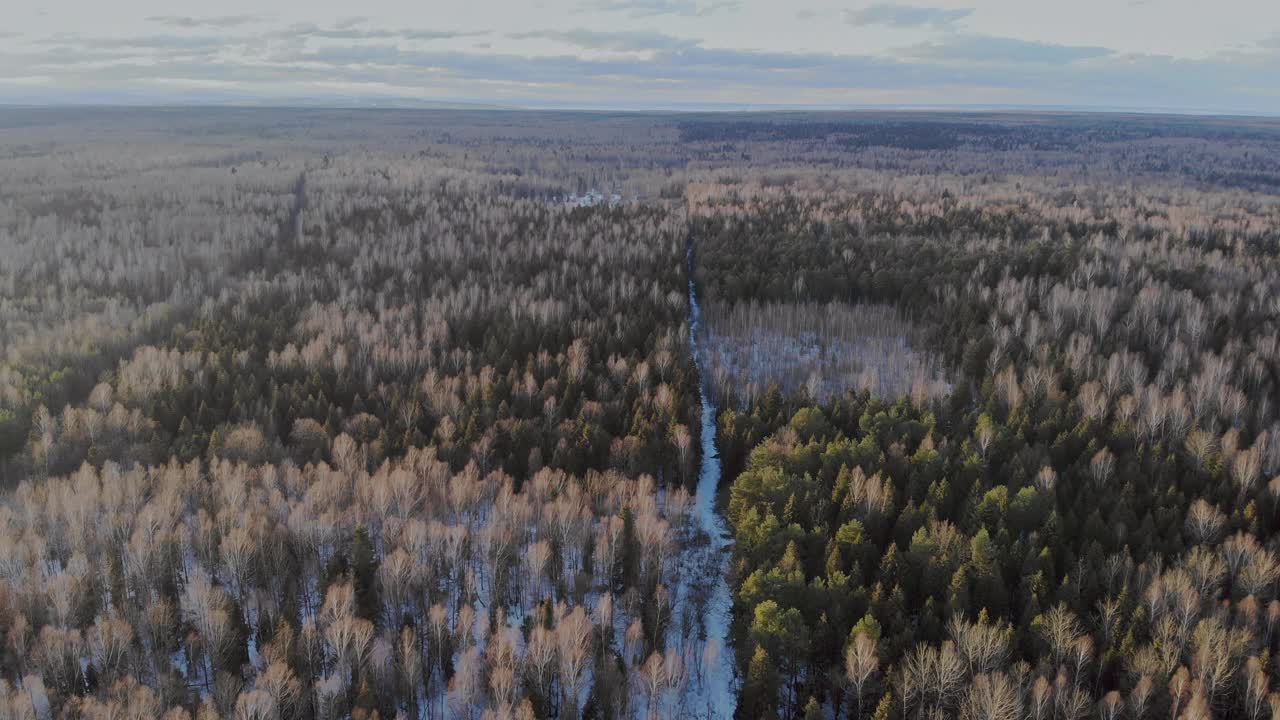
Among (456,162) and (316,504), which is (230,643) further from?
(456,162)

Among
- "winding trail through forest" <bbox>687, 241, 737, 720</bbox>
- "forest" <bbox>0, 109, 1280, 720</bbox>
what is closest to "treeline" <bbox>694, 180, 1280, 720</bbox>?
"forest" <bbox>0, 109, 1280, 720</bbox>

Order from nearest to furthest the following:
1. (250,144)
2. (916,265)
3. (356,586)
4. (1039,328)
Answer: (356,586) → (1039,328) → (916,265) → (250,144)

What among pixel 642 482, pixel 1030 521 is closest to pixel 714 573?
pixel 642 482

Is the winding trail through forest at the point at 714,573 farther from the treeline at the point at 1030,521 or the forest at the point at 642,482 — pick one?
the treeline at the point at 1030,521

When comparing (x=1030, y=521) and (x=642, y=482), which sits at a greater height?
(x=642, y=482)

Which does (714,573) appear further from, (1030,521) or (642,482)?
(1030,521)

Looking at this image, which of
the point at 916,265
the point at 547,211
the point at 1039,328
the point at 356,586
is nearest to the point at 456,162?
the point at 547,211
